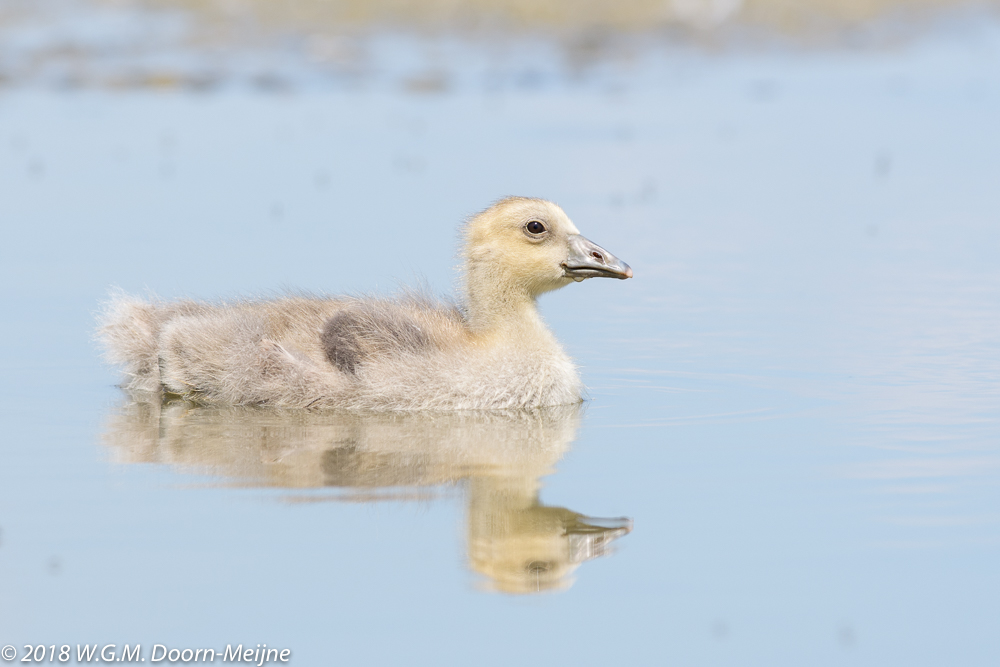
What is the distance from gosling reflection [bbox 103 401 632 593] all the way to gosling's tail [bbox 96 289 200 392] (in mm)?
384

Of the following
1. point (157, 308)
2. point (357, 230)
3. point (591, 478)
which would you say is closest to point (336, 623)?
point (591, 478)

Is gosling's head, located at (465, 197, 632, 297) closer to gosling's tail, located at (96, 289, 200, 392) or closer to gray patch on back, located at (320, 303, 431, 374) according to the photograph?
gray patch on back, located at (320, 303, 431, 374)

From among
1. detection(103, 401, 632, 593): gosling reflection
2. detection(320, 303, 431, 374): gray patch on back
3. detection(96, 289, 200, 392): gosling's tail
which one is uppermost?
detection(96, 289, 200, 392): gosling's tail

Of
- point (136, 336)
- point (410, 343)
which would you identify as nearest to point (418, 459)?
point (410, 343)

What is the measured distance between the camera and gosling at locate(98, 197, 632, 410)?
1041 centimetres

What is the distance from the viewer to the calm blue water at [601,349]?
7.24 meters

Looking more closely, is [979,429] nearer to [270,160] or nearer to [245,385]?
[245,385]

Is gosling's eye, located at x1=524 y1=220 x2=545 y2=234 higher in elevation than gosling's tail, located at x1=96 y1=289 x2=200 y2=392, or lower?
higher

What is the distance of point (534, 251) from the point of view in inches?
422
